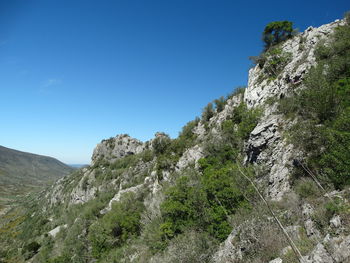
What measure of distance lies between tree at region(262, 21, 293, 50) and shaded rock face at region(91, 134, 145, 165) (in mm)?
58659

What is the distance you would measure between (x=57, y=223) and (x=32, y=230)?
16.0 m

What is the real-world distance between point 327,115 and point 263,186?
954cm

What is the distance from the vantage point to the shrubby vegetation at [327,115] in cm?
1204

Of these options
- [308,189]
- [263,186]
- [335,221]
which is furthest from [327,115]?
[335,221]

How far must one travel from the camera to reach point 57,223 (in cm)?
6475

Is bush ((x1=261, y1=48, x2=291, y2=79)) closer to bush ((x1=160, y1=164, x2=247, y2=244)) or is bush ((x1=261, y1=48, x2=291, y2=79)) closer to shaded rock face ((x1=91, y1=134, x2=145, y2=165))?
bush ((x1=160, y1=164, x2=247, y2=244))

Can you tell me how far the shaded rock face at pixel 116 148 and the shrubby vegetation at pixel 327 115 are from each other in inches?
2563

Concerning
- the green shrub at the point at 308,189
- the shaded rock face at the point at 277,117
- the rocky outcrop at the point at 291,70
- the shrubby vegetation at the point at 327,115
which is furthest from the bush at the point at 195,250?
the rocky outcrop at the point at 291,70

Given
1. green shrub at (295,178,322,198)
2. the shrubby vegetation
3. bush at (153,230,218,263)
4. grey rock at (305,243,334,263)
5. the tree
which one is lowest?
bush at (153,230,218,263)

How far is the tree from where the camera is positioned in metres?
40.9

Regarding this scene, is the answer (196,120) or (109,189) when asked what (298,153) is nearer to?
(196,120)

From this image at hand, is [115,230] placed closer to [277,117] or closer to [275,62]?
[277,117]

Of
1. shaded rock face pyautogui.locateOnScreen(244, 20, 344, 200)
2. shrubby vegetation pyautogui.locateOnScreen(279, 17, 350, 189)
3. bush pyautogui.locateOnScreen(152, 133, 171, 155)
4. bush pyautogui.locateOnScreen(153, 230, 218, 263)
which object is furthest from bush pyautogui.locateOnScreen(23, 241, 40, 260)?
shrubby vegetation pyautogui.locateOnScreen(279, 17, 350, 189)

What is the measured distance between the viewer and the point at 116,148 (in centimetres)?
8250
